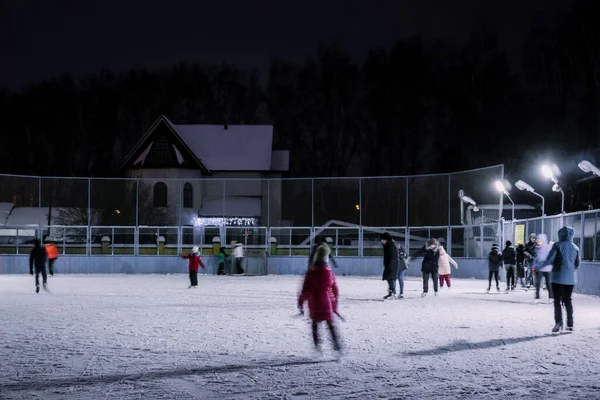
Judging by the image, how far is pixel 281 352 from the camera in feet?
36.4

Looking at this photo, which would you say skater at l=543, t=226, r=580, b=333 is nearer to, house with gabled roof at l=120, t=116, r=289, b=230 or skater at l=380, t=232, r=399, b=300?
skater at l=380, t=232, r=399, b=300

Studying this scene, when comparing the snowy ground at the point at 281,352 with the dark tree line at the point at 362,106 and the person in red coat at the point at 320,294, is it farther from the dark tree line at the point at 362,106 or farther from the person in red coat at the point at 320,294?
the dark tree line at the point at 362,106

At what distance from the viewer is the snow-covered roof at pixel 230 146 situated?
64.8 metres


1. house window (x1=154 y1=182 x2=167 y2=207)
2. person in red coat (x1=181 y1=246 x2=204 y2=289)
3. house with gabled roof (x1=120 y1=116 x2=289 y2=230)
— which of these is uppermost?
house with gabled roof (x1=120 y1=116 x2=289 y2=230)

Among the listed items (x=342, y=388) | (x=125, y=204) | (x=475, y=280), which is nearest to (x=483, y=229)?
(x=475, y=280)

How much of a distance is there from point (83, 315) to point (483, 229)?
875 inches

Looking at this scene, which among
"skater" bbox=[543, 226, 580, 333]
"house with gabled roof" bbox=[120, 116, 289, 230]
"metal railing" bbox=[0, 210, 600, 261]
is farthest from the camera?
"house with gabled roof" bbox=[120, 116, 289, 230]

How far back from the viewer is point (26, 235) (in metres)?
42.5

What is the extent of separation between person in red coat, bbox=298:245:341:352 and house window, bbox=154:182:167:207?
3823cm

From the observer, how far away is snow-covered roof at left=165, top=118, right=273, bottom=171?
213ft

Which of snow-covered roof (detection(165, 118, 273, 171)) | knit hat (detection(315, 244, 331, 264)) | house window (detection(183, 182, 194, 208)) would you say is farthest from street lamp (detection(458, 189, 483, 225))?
knit hat (detection(315, 244, 331, 264))

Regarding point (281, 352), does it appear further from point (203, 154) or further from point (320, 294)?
point (203, 154)

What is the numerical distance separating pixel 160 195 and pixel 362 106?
2293 cm

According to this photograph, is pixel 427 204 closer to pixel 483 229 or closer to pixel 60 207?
pixel 483 229
